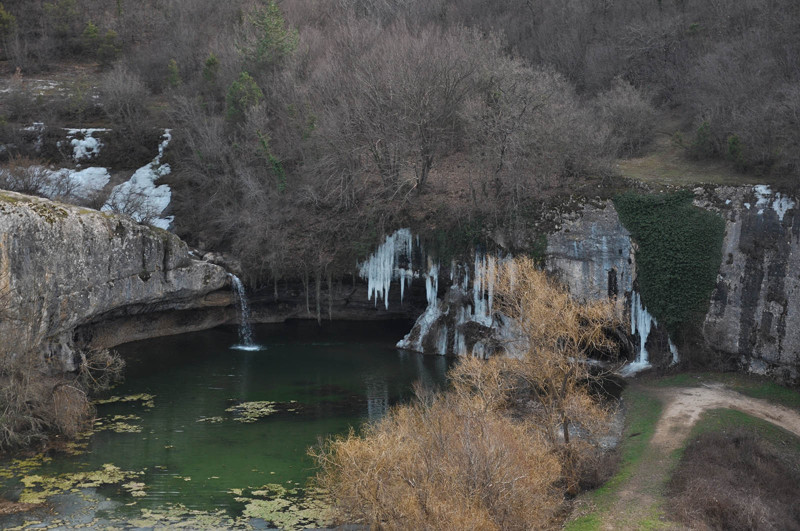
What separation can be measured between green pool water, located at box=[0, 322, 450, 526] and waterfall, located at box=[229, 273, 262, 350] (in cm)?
48

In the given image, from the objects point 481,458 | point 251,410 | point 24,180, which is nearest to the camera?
point 481,458

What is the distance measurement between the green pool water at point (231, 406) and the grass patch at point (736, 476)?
10.5 metres

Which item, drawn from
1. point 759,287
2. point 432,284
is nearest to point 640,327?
point 759,287

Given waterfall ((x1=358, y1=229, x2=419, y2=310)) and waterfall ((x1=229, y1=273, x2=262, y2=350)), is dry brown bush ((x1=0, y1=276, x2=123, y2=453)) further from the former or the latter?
waterfall ((x1=358, y1=229, x2=419, y2=310))

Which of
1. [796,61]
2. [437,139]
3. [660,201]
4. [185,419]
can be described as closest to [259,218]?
[437,139]

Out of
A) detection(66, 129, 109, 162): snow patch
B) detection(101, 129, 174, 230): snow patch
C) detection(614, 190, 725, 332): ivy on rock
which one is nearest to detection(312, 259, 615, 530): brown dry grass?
detection(614, 190, 725, 332): ivy on rock

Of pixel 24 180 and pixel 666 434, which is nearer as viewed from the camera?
pixel 666 434

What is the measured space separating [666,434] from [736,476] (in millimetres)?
3879

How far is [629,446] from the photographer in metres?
24.0

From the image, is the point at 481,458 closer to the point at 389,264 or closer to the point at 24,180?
the point at 389,264

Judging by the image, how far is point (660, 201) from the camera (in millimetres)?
32906

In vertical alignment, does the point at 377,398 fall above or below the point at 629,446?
above

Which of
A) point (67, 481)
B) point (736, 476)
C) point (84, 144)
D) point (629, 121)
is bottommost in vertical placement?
point (67, 481)

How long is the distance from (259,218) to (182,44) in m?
20.0
